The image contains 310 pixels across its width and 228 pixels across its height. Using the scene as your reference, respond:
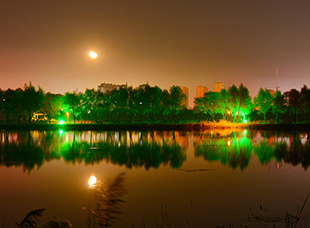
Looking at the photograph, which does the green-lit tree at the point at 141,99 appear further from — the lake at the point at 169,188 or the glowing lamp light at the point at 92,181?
the glowing lamp light at the point at 92,181

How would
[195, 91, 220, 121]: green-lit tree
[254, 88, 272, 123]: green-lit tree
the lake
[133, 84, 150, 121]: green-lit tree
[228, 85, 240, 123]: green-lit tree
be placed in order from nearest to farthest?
the lake < [228, 85, 240, 123]: green-lit tree < [254, 88, 272, 123]: green-lit tree < [195, 91, 220, 121]: green-lit tree < [133, 84, 150, 121]: green-lit tree

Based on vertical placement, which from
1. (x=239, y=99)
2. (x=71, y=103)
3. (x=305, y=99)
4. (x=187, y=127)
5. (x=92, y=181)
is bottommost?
(x=92, y=181)

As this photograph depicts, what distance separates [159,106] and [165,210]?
60.6 metres

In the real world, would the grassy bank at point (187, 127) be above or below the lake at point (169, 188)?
above

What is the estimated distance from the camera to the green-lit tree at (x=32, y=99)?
226 feet

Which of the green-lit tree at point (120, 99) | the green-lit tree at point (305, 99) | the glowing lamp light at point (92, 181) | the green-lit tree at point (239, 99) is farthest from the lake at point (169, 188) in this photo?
the green-lit tree at point (305, 99)

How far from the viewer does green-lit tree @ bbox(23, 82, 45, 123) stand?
2717 inches

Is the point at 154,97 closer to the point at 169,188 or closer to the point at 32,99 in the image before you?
the point at 32,99

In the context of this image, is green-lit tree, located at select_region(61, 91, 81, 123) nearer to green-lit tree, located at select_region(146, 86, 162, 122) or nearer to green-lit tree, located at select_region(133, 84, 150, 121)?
green-lit tree, located at select_region(133, 84, 150, 121)


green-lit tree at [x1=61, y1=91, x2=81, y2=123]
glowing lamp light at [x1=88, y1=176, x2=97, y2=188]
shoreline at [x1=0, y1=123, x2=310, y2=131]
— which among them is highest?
green-lit tree at [x1=61, y1=91, x2=81, y2=123]

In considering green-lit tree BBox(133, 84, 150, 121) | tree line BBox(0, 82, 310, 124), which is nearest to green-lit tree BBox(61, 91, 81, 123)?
tree line BBox(0, 82, 310, 124)

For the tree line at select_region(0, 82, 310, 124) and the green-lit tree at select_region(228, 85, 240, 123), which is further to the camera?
the tree line at select_region(0, 82, 310, 124)

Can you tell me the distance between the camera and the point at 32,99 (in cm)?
6994

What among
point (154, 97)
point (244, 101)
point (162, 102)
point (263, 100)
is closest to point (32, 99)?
point (154, 97)
